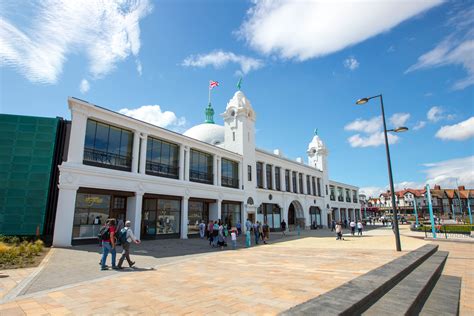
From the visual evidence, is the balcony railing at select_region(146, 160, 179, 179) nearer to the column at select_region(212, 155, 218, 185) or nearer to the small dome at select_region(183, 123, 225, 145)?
the column at select_region(212, 155, 218, 185)

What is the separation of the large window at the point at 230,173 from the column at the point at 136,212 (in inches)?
429

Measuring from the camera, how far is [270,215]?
35.8 meters

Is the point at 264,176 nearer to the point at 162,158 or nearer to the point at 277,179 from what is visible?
the point at 277,179

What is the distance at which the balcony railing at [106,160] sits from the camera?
1741cm

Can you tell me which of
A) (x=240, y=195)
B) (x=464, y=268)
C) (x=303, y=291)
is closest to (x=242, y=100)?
(x=240, y=195)

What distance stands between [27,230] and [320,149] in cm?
4243

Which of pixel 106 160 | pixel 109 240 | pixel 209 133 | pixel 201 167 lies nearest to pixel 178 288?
pixel 109 240

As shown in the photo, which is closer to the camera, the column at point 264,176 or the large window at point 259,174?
the large window at point 259,174

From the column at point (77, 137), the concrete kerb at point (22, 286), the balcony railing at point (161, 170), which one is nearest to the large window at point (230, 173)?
the balcony railing at point (161, 170)

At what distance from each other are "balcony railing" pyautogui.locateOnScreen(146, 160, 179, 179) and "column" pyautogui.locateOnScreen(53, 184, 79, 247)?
6144 mm

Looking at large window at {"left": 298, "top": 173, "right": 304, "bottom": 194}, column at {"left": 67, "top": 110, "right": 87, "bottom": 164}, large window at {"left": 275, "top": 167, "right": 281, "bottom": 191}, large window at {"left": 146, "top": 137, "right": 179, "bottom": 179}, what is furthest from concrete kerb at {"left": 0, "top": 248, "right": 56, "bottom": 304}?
large window at {"left": 298, "top": 173, "right": 304, "bottom": 194}

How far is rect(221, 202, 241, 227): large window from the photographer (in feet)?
93.4

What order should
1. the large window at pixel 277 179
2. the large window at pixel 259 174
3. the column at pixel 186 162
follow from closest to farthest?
the column at pixel 186 162 < the large window at pixel 259 174 < the large window at pixel 277 179

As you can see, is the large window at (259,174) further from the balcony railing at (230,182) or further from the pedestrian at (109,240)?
the pedestrian at (109,240)
